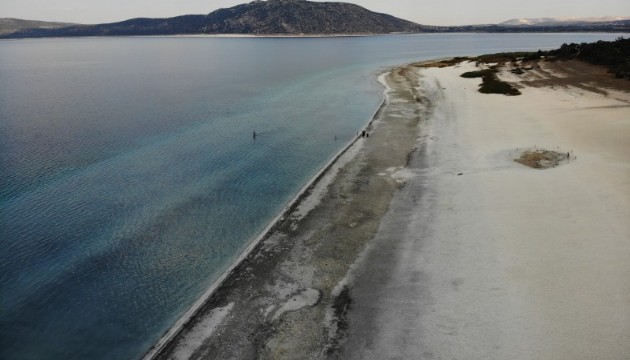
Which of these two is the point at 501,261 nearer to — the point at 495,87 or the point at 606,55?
the point at 495,87

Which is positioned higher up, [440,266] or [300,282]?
[440,266]

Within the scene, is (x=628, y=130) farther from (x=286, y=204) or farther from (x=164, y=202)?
(x=164, y=202)

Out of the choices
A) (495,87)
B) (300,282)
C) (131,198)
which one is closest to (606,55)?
(495,87)

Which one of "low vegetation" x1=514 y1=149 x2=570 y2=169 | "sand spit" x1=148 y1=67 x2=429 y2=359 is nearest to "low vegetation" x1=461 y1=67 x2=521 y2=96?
"low vegetation" x1=514 y1=149 x2=570 y2=169

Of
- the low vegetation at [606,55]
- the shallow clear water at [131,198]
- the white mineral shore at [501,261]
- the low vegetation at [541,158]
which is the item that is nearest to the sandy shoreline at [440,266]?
the white mineral shore at [501,261]

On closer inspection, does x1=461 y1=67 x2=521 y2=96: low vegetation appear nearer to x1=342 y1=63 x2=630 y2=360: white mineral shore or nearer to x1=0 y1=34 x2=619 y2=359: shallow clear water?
x1=0 y1=34 x2=619 y2=359: shallow clear water

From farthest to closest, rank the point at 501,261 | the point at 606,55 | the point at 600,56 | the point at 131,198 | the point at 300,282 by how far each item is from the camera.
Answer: the point at 600,56, the point at 606,55, the point at 131,198, the point at 501,261, the point at 300,282

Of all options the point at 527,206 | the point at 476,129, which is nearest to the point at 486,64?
the point at 476,129
